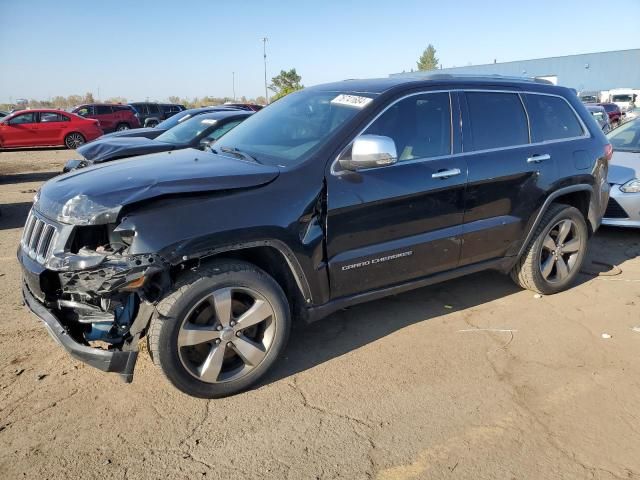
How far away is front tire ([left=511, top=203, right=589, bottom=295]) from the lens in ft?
14.3

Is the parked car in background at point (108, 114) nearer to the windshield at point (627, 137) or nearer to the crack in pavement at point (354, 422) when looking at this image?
the windshield at point (627, 137)

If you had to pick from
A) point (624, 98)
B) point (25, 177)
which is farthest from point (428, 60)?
point (25, 177)

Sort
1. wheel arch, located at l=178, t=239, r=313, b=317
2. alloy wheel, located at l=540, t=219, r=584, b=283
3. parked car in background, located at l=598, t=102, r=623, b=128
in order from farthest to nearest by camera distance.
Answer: parked car in background, located at l=598, t=102, r=623, b=128
alloy wheel, located at l=540, t=219, r=584, b=283
wheel arch, located at l=178, t=239, r=313, b=317

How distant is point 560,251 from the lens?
4.55 metres

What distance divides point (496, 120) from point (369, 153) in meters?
1.54

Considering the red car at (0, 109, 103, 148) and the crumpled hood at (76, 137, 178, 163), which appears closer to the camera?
the crumpled hood at (76, 137, 178, 163)

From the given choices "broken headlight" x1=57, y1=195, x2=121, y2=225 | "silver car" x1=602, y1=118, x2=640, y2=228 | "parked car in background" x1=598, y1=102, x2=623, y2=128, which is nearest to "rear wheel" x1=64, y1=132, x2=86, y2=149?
"silver car" x1=602, y1=118, x2=640, y2=228

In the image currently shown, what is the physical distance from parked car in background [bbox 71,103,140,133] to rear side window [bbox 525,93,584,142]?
21354mm

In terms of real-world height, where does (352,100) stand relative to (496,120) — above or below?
above

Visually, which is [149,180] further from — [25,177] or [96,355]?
[25,177]

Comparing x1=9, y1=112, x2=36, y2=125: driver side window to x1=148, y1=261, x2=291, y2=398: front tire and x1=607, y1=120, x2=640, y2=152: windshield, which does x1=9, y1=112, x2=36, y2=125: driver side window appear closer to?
x1=607, y1=120, x2=640, y2=152: windshield

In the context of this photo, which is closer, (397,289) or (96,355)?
(96,355)

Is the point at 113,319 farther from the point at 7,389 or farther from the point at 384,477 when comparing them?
the point at 384,477

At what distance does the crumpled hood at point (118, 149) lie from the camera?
21.3ft
